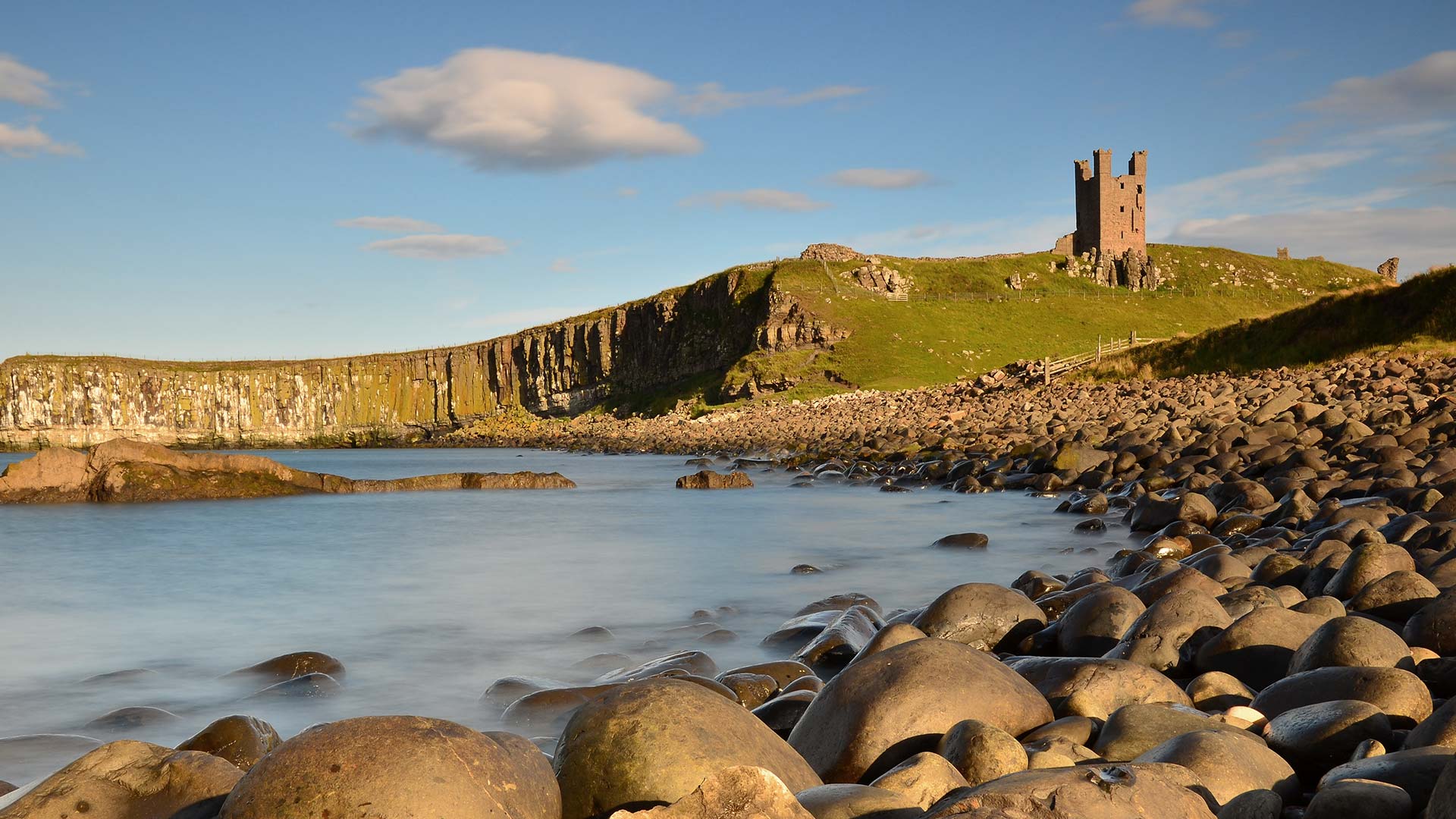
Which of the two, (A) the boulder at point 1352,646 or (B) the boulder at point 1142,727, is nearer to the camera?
(B) the boulder at point 1142,727

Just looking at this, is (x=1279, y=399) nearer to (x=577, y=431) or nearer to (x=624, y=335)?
(x=577, y=431)

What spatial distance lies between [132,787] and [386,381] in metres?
130

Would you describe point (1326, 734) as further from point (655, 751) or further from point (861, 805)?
point (655, 751)

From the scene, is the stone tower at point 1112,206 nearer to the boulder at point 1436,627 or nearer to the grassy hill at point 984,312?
the grassy hill at point 984,312

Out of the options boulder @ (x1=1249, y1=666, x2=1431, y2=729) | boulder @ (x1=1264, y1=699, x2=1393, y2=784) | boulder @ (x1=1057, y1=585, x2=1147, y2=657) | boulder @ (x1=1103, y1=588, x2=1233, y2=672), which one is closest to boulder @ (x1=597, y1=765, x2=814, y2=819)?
boulder @ (x1=1264, y1=699, x2=1393, y2=784)

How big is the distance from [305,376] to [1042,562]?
12889cm

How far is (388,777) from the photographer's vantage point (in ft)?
9.78

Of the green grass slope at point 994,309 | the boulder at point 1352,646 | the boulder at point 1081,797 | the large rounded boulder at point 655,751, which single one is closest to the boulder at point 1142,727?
the boulder at point 1081,797

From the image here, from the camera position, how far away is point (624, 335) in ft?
359

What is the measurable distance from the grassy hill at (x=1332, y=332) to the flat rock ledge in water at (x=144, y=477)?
2919cm

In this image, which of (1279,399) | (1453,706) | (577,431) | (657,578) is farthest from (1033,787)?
(577,431)

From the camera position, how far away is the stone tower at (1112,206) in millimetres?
105938

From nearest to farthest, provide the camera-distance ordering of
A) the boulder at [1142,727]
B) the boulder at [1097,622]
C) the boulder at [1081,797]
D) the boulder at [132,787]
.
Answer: the boulder at [1081,797], the boulder at [132,787], the boulder at [1142,727], the boulder at [1097,622]

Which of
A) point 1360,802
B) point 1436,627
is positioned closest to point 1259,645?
point 1436,627
